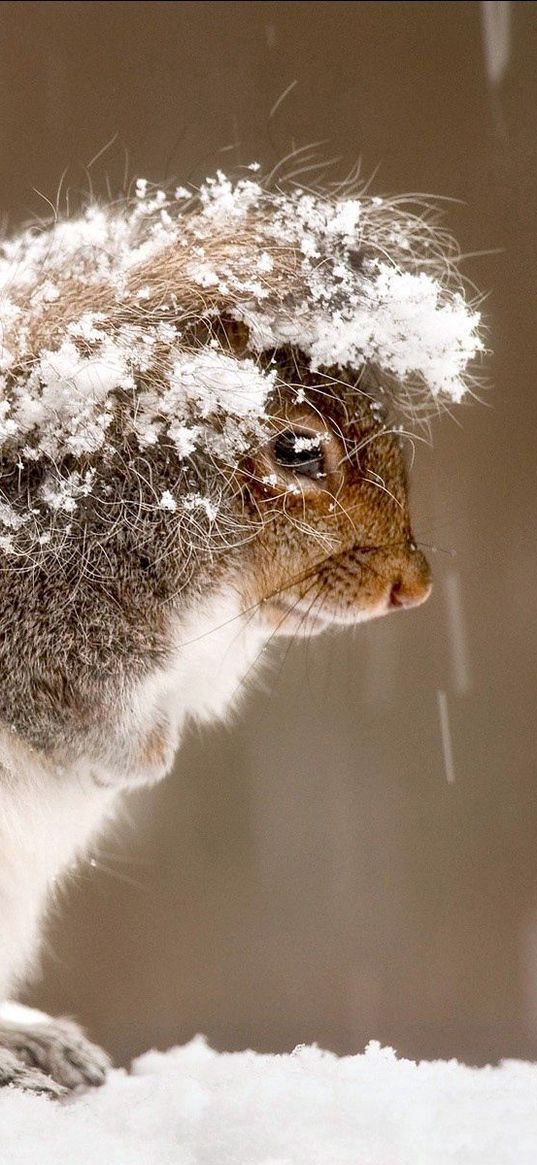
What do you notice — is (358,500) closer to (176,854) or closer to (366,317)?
(366,317)

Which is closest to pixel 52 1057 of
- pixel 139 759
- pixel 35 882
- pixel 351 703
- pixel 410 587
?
pixel 35 882

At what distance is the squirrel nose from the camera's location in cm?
95

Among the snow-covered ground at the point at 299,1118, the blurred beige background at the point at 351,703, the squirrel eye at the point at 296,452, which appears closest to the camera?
the snow-covered ground at the point at 299,1118

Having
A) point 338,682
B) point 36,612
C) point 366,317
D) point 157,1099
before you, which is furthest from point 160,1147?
point 338,682

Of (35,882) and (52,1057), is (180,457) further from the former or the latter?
(52,1057)

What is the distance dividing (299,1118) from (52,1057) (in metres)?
0.32

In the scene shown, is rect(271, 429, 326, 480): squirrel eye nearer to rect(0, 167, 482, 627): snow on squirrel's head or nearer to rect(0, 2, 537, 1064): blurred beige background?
rect(0, 167, 482, 627): snow on squirrel's head

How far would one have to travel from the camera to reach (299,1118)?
2.69 feet

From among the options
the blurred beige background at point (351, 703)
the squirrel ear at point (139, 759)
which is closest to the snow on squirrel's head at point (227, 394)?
the squirrel ear at point (139, 759)

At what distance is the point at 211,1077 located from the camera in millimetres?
946

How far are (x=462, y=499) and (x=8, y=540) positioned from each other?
78 centimetres

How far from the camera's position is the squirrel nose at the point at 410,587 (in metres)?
0.95

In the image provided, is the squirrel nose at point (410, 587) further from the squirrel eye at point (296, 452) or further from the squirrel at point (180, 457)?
the squirrel eye at point (296, 452)

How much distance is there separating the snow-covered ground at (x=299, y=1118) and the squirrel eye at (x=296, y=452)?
0.51 m
